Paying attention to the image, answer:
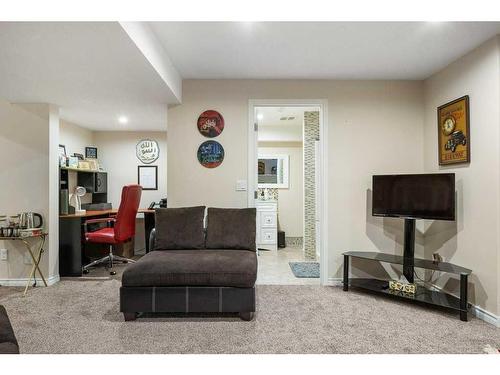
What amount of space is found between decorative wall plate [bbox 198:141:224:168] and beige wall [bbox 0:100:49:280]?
184 centimetres

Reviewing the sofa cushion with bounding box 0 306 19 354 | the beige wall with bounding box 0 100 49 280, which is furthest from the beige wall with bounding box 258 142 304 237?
the sofa cushion with bounding box 0 306 19 354

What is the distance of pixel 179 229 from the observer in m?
3.03

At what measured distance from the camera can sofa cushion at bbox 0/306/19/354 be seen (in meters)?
1.19

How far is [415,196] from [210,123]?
7.70 ft

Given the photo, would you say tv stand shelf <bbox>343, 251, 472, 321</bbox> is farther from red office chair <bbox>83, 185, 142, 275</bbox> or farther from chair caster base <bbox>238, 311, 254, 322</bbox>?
red office chair <bbox>83, 185, 142, 275</bbox>

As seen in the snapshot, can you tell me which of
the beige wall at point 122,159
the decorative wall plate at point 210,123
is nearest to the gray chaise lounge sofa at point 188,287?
the decorative wall plate at point 210,123

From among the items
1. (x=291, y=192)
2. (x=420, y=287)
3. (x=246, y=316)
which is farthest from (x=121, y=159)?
(x=420, y=287)

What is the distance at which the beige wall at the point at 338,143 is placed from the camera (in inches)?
134

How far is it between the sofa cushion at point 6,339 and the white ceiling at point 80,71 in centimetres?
167

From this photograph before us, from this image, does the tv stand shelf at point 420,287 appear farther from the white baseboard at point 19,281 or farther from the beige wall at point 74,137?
the beige wall at point 74,137

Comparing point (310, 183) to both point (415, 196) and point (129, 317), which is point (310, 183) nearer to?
point (415, 196)

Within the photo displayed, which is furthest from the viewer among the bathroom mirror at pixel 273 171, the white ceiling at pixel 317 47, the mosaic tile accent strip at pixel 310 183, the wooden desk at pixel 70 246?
the bathroom mirror at pixel 273 171
